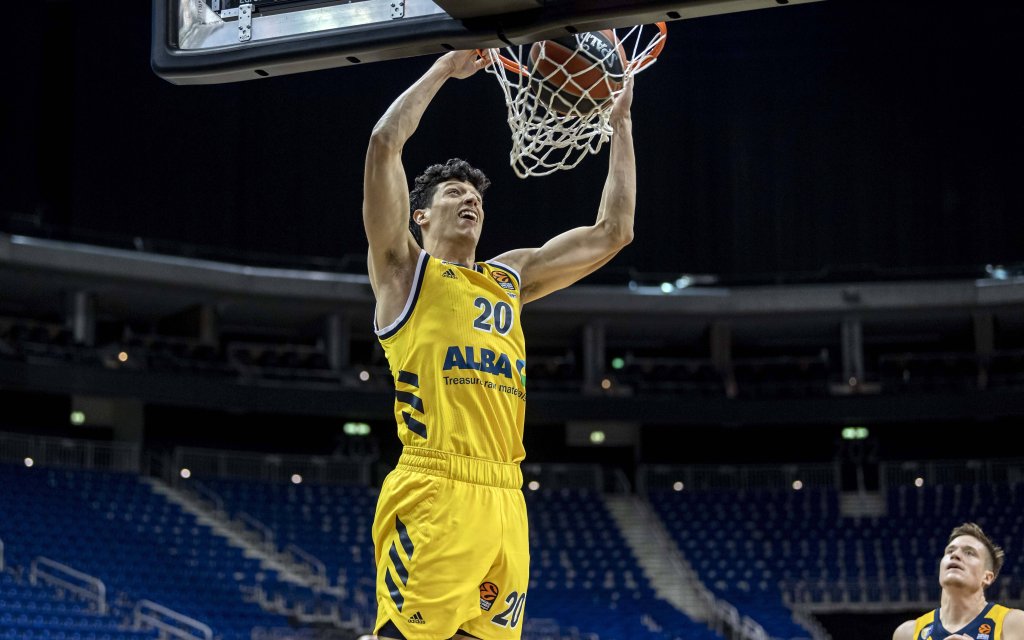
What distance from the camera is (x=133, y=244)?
2361 centimetres

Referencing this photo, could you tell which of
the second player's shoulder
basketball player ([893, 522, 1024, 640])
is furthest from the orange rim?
the second player's shoulder

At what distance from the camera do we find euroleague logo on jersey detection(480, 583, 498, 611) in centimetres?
374

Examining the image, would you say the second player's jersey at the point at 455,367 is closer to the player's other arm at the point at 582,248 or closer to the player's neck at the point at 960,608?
the player's other arm at the point at 582,248

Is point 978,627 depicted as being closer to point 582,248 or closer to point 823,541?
point 582,248

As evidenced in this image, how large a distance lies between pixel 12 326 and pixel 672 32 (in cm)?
1408

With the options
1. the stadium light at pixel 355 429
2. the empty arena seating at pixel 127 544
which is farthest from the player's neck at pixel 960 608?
the stadium light at pixel 355 429

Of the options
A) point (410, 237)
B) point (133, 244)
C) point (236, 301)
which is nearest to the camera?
point (410, 237)

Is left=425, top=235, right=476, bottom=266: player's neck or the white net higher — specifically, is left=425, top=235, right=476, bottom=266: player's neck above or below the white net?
below

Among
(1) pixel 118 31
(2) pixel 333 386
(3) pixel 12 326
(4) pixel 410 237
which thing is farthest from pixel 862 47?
(4) pixel 410 237

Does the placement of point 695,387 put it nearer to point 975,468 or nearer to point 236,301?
point 975,468

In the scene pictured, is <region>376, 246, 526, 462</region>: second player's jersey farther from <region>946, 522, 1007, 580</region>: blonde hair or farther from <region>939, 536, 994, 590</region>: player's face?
<region>946, 522, 1007, 580</region>: blonde hair

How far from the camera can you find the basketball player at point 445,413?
3695 mm

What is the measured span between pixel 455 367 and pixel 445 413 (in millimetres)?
141

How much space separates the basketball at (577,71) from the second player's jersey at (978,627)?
9.76 ft
